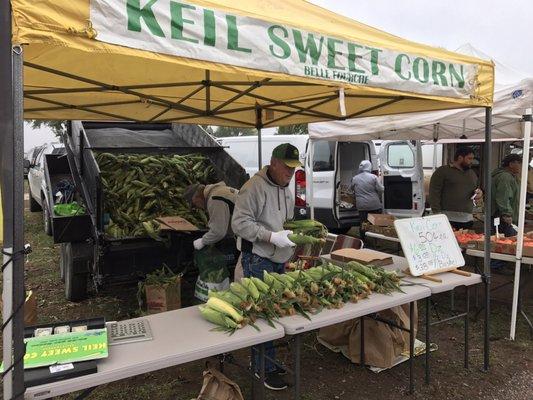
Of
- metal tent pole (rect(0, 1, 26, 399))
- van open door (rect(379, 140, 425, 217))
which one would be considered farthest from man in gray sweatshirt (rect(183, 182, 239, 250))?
van open door (rect(379, 140, 425, 217))

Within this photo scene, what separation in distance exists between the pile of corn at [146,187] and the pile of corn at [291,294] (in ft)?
6.88

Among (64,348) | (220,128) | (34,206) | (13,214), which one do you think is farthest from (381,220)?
(34,206)

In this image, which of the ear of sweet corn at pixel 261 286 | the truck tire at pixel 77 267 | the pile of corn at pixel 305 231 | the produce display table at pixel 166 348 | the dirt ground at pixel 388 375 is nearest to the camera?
the produce display table at pixel 166 348

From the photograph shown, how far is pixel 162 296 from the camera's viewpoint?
4.37m

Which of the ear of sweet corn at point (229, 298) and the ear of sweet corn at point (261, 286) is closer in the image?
the ear of sweet corn at point (229, 298)

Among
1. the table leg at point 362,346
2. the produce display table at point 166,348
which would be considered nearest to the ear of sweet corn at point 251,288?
Result: the produce display table at point 166,348

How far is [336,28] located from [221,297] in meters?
1.84

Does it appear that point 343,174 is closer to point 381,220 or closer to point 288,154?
point 381,220

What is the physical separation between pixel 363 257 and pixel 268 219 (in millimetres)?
939

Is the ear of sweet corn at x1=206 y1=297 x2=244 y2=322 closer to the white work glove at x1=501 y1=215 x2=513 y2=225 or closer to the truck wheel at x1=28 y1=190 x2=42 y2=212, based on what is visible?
the white work glove at x1=501 y1=215 x2=513 y2=225

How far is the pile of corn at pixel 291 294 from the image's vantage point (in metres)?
2.48

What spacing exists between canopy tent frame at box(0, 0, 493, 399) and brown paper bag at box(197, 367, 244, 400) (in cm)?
113

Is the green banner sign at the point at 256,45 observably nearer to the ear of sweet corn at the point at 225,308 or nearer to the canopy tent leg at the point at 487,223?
the canopy tent leg at the point at 487,223

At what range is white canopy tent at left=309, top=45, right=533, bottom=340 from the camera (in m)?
4.16
